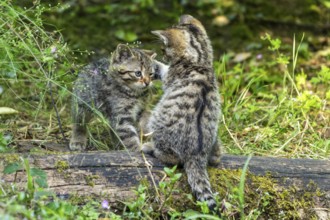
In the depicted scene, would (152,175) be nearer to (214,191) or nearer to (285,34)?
(214,191)

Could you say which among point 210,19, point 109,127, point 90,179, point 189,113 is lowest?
point 210,19

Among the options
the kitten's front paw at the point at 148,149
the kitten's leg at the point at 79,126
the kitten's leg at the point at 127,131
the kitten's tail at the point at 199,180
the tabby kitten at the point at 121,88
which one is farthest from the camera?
the kitten's leg at the point at 79,126

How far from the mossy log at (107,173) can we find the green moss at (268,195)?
0.06 m

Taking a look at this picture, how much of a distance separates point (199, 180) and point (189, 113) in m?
0.53

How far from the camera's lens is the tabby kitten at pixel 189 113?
5.64 meters

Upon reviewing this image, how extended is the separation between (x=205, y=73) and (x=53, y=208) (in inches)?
81.0

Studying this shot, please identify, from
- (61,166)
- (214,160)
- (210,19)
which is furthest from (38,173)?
(210,19)

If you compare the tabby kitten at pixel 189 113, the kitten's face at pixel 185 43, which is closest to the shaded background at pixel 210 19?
the kitten's face at pixel 185 43

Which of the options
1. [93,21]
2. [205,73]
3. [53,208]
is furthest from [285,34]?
[53,208]

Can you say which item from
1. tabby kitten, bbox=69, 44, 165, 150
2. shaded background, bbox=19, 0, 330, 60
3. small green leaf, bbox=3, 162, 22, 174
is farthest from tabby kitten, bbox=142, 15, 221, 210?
shaded background, bbox=19, 0, 330, 60

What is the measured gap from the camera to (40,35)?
6.53 metres

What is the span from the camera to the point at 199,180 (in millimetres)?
5551

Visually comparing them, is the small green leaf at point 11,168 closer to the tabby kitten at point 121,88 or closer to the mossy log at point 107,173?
the mossy log at point 107,173

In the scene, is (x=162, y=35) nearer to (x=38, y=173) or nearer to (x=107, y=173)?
(x=107, y=173)
